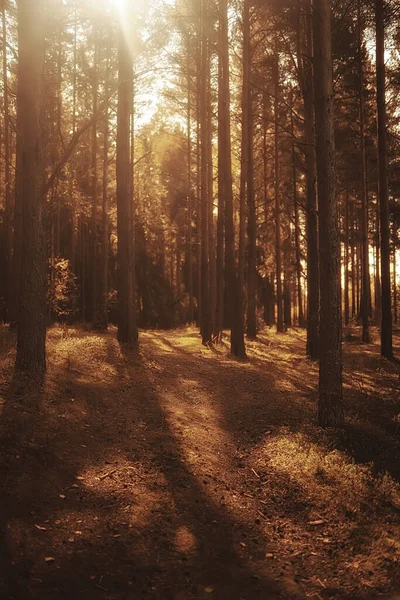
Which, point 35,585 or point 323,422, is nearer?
point 35,585

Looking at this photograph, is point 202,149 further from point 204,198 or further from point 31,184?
point 31,184

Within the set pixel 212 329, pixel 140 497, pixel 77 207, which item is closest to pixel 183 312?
pixel 77 207

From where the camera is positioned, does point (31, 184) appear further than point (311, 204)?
No

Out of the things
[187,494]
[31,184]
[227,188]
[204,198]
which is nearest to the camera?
[187,494]

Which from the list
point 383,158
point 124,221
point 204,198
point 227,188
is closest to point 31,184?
point 124,221

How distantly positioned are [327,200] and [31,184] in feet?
17.0

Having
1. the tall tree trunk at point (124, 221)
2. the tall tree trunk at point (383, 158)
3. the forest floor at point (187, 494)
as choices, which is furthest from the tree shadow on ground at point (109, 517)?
the tall tree trunk at point (383, 158)

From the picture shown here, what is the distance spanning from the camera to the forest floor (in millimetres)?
4504

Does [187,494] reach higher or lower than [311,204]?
lower

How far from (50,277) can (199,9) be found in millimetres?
10926

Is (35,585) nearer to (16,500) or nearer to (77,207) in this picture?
(16,500)

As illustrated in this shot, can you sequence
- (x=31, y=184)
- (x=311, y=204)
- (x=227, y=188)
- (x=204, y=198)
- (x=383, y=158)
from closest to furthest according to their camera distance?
(x=31, y=184) < (x=311, y=204) < (x=227, y=188) < (x=383, y=158) < (x=204, y=198)

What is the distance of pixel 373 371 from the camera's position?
15.5 meters

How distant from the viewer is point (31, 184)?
9.63 metres
